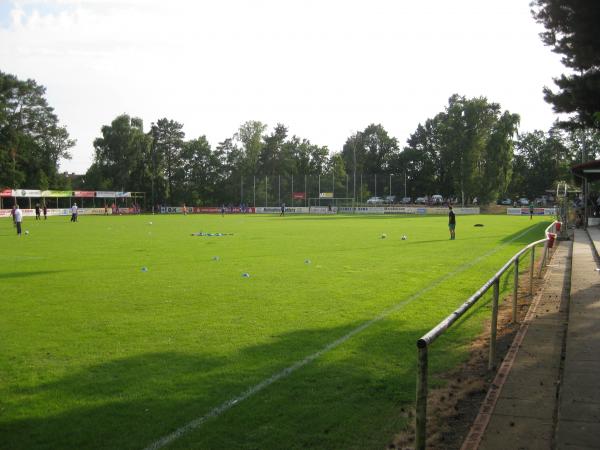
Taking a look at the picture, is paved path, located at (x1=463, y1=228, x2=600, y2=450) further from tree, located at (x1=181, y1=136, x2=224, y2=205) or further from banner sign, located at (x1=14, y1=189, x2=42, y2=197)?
tree, located at (x1=181, y1=136, x2=224, y2=205)

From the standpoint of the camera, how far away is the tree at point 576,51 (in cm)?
897

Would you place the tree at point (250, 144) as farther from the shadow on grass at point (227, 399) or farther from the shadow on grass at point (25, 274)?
the shadow on grass at point (227, 399)

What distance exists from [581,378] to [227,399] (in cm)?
360

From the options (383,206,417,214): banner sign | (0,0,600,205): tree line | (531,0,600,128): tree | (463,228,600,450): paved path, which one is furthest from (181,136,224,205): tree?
(463,228,600,450): paved path

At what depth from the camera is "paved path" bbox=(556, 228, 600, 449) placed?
13.6 ft

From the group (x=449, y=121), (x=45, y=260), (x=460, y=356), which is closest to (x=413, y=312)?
(x=460, y=356)

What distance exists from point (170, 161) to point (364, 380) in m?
97.5

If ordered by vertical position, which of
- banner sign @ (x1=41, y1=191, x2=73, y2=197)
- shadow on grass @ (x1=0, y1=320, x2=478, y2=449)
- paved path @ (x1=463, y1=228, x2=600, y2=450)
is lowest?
shadow on grass @ (x1=0, y1=320, x2=478, y2=449)

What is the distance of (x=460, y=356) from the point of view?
6.69 metres

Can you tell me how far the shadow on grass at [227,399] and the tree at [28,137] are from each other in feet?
265

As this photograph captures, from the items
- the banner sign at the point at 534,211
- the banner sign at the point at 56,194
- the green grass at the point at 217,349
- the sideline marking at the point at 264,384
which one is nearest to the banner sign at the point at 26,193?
the banner sign at the point at 56,194

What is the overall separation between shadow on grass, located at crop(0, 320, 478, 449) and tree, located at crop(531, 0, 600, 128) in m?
5.86

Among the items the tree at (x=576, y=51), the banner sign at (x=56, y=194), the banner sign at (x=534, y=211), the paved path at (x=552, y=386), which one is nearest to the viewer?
the paved path at (x=552, y=386)

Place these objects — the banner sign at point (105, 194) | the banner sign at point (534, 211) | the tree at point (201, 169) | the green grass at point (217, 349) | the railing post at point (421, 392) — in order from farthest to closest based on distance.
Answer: the tree at point (201, 169) < the banner sign at point (105, 194) < the banner sign at point (534, 211) < the green grass at point (217, 349) < the railing post at point (421, 392)
